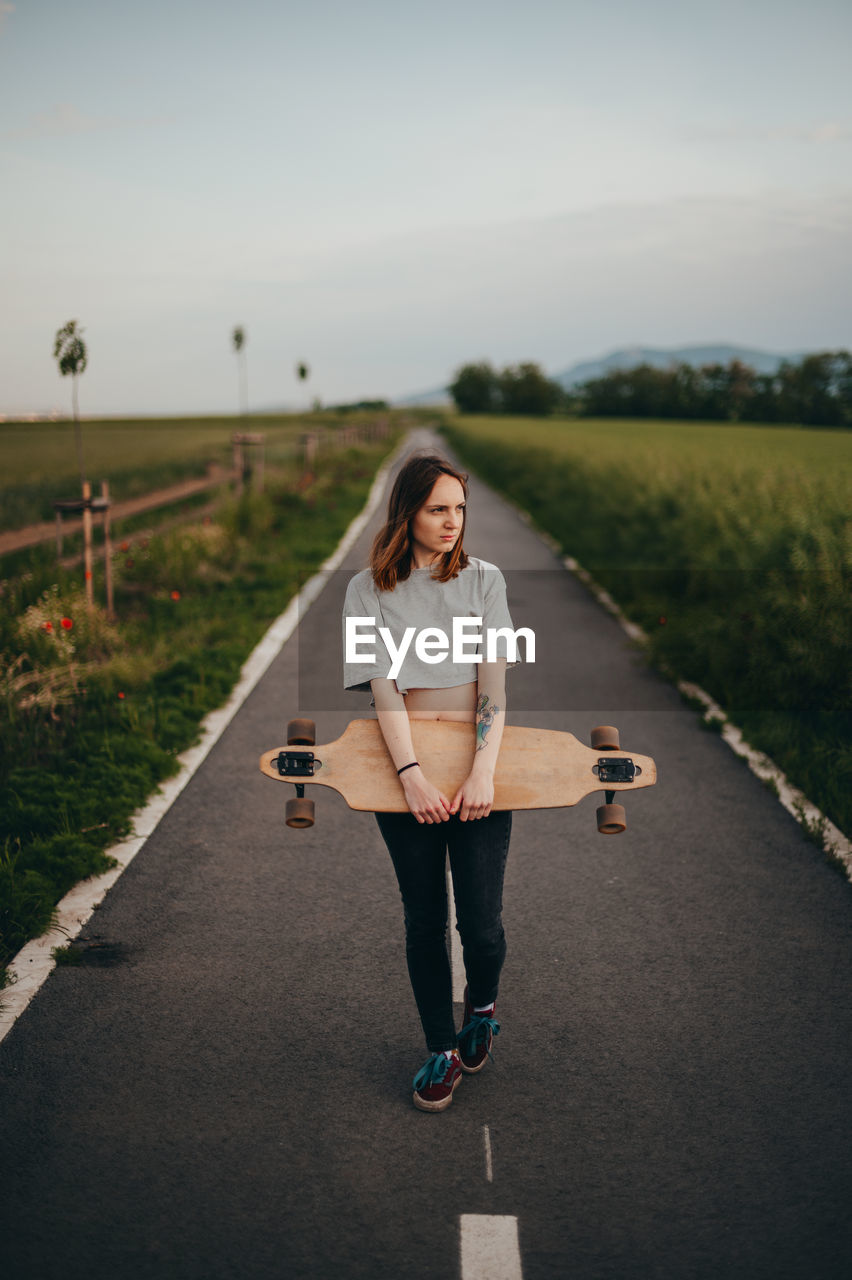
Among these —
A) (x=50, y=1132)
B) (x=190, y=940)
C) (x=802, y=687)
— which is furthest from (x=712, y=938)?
(x=802, y=687)

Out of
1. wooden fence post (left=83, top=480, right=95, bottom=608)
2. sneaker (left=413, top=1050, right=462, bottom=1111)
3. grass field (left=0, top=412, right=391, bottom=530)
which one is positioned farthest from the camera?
grass field (left=0, top=412, right=391, bottom=530)

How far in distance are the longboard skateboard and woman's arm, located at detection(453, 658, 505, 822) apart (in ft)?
0.19

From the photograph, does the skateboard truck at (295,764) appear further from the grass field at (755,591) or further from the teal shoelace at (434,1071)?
the grass field at (755,591)

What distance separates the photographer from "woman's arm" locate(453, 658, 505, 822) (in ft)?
8.86

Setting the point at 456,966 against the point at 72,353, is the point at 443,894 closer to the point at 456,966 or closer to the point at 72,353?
the point at 456,966

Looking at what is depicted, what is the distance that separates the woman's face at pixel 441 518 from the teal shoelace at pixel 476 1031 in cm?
163

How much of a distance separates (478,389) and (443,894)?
167m

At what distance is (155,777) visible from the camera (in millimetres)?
5855

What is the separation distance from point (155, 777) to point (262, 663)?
2.96 metres

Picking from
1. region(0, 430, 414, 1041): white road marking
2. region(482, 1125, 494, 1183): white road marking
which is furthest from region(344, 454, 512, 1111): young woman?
region(0, 430, 414, 1041): white road marking

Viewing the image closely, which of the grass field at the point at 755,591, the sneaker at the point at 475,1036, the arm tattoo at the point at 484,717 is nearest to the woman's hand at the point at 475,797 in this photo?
the arm tattoo at the point at 484,717

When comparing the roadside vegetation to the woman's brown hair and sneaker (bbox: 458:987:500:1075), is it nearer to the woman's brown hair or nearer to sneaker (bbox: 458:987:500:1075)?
sneaker (bbox: 458:987:500:1075)

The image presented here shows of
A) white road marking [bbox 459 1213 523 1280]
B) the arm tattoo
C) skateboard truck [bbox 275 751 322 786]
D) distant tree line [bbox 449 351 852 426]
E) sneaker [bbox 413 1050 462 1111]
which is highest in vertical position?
distant tree line [bbox 449 351 852 426]

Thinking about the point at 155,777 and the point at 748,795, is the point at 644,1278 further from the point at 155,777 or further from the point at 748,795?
the point at 155,777
